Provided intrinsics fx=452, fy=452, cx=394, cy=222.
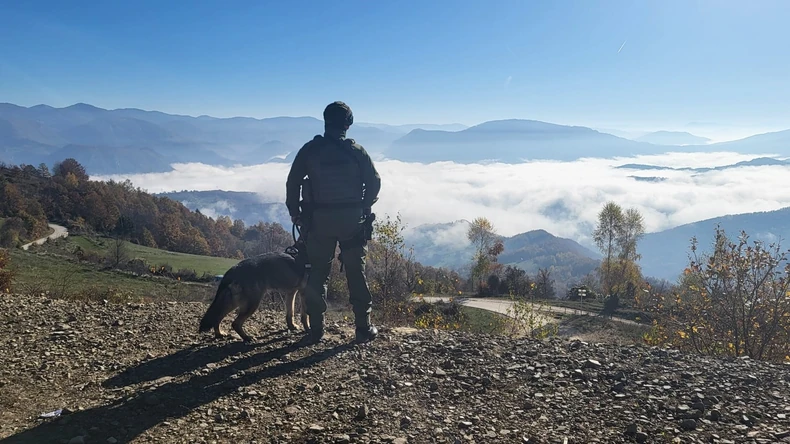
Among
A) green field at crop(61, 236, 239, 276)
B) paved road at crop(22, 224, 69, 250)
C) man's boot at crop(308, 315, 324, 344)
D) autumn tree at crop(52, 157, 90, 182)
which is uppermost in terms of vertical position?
autumn tree at crop(52, 157, 90, 182)

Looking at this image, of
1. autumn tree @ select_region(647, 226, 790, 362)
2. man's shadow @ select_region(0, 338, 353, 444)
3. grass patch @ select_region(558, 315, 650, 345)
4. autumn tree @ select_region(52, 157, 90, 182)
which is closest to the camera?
man's shadow @ select_region(0, 338, 353, 444)

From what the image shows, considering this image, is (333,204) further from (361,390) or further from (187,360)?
(187,360)

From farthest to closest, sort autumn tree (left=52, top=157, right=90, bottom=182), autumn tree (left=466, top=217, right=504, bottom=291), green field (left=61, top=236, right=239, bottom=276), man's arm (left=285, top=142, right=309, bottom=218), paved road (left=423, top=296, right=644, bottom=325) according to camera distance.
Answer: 1. autumn tree (left=52, top=157, right=90, bottom=182)
2. autumn tree (left=466, top=217, right=504, bottom=291)
3. green field (left=61, top=236, right=239, bottom=276)
4. paved road (left=423, top=296, right=644, bottom=325)
5. man's arm (left=285, top=142, right=309, bottom=218)

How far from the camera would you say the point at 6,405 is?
13.4 feet

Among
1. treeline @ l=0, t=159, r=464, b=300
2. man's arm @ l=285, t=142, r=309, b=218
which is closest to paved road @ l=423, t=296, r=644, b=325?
treeline @ l=0, t=159, r=464, b=300

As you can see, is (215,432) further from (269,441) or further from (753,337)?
(753,337)

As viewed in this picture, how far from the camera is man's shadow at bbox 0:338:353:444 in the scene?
145 inches

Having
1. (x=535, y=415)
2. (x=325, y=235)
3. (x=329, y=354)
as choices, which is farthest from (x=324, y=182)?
(x=535, y=415)

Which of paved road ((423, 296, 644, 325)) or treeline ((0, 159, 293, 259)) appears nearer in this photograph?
paved road ((423, 296, 644, 325))

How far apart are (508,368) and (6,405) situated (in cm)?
502

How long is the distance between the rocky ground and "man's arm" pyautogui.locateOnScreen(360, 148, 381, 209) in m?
2.02

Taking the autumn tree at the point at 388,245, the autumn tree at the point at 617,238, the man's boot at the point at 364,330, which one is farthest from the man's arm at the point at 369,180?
the autumn tree at the point at 617,238

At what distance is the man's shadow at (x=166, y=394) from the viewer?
3.68 m

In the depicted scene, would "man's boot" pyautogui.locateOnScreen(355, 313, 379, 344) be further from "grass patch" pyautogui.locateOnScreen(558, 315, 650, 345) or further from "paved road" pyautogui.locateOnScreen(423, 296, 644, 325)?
"paved road" pyautogui.locateOnScreen(423, 296, 644, 325)
